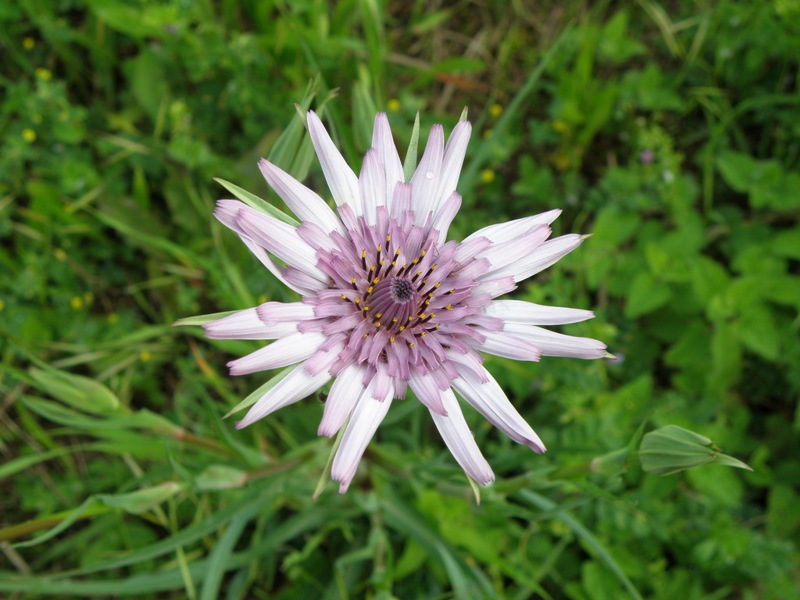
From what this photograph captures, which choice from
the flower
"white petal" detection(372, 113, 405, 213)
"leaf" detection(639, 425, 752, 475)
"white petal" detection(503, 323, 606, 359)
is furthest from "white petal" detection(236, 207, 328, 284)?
"leaf" detection(639, 425, 752, 475)

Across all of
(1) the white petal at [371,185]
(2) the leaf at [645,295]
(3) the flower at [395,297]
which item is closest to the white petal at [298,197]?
(3) the flower at [395,297]

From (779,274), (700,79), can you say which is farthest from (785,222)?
(700,79)

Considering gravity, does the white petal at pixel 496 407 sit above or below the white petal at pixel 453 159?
below

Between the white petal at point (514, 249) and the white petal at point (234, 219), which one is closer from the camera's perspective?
the white petal at point (234, 219)

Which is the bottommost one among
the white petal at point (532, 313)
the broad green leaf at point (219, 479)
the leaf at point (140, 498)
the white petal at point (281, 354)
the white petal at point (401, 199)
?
the broad green leaf at point (219, 479)

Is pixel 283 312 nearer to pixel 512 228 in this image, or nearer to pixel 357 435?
pixel 357 435

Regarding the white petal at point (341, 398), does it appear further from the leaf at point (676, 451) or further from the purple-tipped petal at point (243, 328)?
the leaf at point (676, 451)

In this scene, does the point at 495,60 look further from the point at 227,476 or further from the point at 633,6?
the point at 227,476
